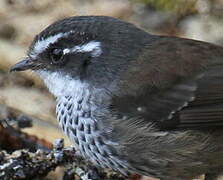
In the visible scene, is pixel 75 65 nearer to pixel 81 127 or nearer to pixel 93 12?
pixel 81 127

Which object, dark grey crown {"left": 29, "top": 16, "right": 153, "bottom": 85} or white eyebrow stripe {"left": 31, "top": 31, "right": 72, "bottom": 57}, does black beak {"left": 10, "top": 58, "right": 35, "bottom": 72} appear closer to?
white eyebrow stripe {"left": 31, "top": 31, "right": 72, "bottom": 57}

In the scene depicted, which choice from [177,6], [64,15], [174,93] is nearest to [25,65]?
[174,93]

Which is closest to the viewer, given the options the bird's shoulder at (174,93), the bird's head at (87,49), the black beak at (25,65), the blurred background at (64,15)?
the bird's shoulder at (174,93)

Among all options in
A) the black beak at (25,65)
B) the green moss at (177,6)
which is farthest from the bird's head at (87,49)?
the green moss at (177,6)

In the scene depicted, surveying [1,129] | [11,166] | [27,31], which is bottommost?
[11,166]

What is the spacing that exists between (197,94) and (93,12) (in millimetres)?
3617

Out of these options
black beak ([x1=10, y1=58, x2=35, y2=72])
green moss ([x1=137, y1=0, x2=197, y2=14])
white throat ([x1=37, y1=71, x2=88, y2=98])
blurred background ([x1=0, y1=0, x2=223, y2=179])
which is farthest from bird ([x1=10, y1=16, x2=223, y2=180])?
green moss ([x1=137, y1=0, x2=197, y2=14])

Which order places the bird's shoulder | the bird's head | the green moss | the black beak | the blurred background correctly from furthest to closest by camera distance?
the green moss
the blurred background
the black beak
the bird's head
the bird's shoulder

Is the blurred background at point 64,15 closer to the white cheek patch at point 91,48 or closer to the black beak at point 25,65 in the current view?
the black beak at point 25,65

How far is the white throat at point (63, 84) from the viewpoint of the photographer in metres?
6.81

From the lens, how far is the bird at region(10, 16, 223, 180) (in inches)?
259

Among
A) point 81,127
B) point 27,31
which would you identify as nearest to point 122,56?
point 81,127

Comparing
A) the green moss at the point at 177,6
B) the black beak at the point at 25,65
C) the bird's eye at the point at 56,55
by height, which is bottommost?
the bird's eye at the point at 56,55

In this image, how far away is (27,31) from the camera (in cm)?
968
